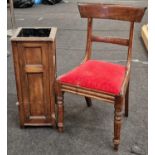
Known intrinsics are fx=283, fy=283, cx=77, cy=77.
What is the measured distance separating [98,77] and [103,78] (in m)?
0.03

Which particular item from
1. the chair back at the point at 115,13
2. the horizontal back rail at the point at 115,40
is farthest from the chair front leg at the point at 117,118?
the horizontal back rail at the point at 115,40

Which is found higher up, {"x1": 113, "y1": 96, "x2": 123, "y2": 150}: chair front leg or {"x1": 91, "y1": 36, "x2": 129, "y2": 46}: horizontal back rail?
{"x1": 91, "y1": 36, "x2": 129, "y2": 46}: horizontal back rail

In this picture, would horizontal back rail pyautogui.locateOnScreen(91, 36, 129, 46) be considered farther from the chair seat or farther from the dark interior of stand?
the dark interior of stand

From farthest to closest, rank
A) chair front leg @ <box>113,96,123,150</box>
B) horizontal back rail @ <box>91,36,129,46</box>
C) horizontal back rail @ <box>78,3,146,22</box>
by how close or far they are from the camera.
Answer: horizontal back rail @ <box>91,36,129,46</box> < horizontal back rail @ <box>78,3,146,22</box> < chair front leg @ <box>113,96,123,150</box>

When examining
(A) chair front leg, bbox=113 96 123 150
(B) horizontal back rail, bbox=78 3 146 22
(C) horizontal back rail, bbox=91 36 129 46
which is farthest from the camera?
(C) horizontal back rail, bbox=91 36 129 46

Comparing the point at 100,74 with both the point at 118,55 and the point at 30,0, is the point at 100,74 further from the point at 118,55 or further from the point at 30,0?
the point at 30,0

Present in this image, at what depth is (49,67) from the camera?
1796mm

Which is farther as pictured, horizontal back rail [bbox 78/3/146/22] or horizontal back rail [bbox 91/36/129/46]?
horizontal back rail [bbox 91/36/129/46]

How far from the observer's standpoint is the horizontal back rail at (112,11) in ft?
5.89

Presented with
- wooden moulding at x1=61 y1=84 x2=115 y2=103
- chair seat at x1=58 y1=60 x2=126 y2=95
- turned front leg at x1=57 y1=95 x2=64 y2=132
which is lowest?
turned front leg at x1=57 y1=95 x2=64 y2=132

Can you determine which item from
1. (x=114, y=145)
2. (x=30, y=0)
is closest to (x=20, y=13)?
(x=30, y=0)

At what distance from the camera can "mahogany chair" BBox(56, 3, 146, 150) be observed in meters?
1.68

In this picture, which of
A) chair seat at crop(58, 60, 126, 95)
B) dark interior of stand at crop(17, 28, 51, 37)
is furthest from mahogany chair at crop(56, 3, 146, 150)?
dark interior of stand at crop(17, 28, 51, 37)

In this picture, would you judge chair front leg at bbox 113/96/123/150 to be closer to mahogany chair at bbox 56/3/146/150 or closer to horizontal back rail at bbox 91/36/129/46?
mahogany chair at bbox 56/3/146/150
